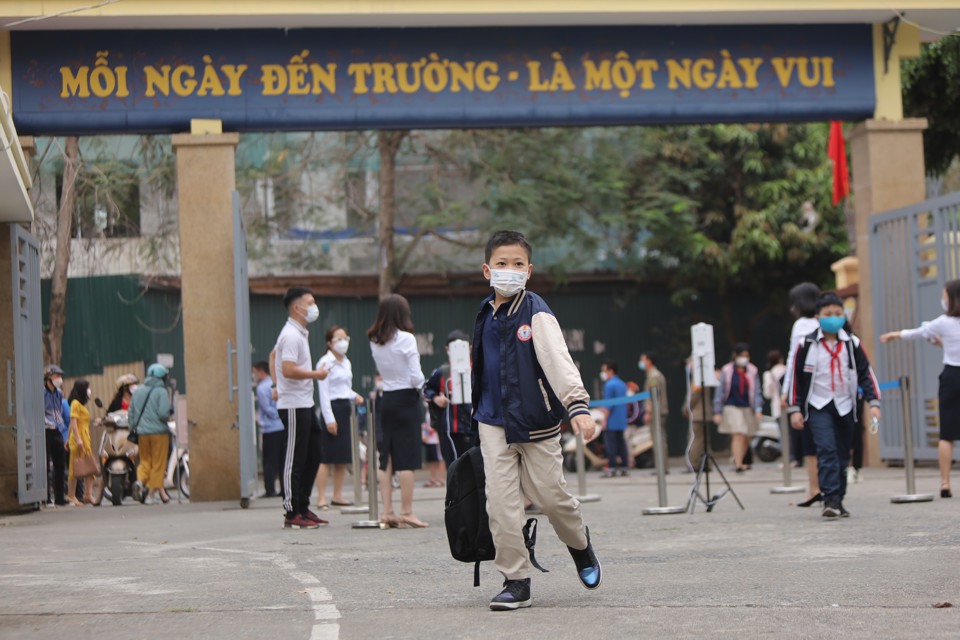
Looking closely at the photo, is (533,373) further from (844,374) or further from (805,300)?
(805,300)

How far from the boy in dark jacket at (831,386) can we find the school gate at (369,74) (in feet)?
20.6

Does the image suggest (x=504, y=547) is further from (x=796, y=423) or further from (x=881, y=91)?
(x=881, y=91)

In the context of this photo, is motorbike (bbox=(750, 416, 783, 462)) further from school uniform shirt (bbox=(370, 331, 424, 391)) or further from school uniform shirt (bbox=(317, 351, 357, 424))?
school uniform shirt (bbox=(370, 331, 424, 391))

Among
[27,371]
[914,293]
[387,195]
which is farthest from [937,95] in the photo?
[27,371]

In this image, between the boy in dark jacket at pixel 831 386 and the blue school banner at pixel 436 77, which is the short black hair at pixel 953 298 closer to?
the boy in dark jacket at pixel 831 386

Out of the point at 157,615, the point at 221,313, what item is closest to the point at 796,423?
the point at 157,615

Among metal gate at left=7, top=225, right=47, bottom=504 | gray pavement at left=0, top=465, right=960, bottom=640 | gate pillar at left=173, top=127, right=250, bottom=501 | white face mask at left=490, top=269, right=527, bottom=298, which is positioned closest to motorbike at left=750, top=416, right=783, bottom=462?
gate pillar at left=173, top=127, right=250, bottom=501

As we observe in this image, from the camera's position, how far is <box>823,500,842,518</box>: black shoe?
38.7ft

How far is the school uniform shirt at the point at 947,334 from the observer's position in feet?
43.8

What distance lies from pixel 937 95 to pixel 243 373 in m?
11.5

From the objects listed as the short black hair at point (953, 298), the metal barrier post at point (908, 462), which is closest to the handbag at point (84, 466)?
the metal barrier post at point (908, 462)

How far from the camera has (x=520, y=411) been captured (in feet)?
24.3

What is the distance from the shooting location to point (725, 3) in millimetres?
17469

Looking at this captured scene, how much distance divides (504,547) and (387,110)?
35.7ft
